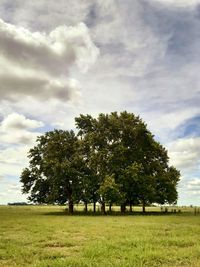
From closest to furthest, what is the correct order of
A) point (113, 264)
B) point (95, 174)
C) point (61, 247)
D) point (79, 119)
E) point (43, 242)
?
point (113, 264) < point (61, 247) < point (43, 242) < point (95, 174) < point (79, 119)

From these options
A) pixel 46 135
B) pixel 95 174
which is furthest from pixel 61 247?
pixel 46 135

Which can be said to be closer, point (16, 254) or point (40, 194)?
point (16, 254)

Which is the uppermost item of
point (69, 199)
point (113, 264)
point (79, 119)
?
point (79, 119)

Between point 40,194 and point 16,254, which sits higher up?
point 40,194

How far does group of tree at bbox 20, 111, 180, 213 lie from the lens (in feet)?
238

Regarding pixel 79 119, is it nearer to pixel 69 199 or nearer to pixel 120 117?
pixel 120 117

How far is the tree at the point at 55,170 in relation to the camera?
7469cm

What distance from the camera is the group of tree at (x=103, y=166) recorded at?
2859 inches

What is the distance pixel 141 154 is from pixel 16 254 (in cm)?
5888

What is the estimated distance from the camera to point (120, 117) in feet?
255

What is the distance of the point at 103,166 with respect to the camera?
241 feet

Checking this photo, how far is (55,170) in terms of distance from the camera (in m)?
73.8

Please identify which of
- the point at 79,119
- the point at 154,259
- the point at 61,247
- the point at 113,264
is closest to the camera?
the point at 113,264

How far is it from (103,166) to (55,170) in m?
8.56
